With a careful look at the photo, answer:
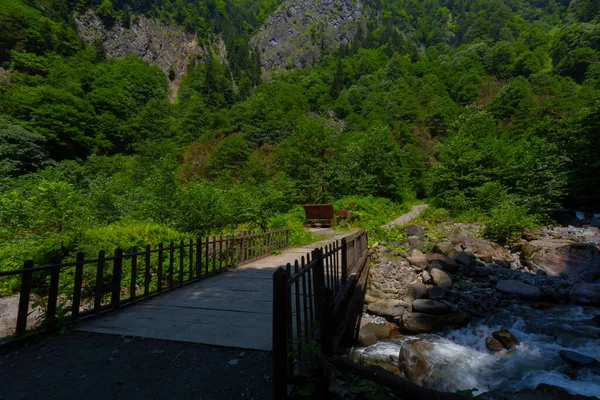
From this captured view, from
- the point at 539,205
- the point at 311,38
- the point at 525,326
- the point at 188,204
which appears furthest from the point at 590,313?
the point at 311,38

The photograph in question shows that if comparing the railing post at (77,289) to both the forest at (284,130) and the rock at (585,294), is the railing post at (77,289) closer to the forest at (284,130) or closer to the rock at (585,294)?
the forest at (284,130)

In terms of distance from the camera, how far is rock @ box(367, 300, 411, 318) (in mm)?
6500

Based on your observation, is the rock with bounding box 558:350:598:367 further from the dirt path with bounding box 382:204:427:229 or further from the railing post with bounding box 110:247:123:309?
the dirt path with bounding box 382:204:427:229

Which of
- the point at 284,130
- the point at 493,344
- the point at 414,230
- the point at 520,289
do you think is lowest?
the point at 493,344

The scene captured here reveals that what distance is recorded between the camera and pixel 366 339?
218 inches

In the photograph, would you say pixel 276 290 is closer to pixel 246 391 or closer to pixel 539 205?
pixel 246 391

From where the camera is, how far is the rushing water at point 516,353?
4.51 m

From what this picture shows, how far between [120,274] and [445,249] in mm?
10943

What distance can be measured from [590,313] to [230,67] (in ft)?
295

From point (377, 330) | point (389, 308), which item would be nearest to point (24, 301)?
point (377, 330)

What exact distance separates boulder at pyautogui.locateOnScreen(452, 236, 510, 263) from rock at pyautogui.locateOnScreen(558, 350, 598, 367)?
543cm

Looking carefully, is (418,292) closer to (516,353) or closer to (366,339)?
(516,353)

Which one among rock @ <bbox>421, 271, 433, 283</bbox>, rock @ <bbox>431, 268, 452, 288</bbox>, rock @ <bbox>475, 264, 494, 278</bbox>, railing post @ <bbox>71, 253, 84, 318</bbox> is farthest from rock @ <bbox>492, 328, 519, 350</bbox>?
railing post @ <bbox>71, 253, 84, 318</bbox>

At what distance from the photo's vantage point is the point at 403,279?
27.8ft
